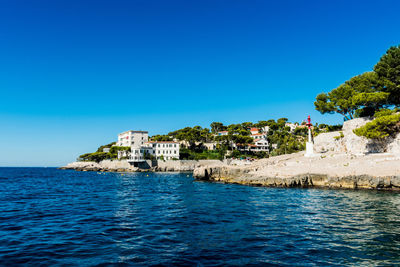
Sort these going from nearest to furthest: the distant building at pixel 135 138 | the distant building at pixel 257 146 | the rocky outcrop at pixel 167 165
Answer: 1. the rocky outcrop at pixel 167 165
2. the distant building at pixel 257 146
3. the distant building at pixel 135 138

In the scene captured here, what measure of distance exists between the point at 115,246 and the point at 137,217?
5.23 metres

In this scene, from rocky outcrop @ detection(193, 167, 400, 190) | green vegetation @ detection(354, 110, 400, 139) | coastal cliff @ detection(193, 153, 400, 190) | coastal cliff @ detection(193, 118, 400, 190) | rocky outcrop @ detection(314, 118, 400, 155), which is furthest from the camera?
rocky outcrop @ detection(314, 118, 400, 155)

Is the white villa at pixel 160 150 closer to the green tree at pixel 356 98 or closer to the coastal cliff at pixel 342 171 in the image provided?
the coastal cliff at pixel 342 171

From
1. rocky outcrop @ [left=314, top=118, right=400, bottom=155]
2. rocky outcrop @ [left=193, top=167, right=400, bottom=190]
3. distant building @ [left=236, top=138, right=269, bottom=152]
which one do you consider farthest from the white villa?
rocky outcrop @ [left=193, top=167, right=400, bottom=190]

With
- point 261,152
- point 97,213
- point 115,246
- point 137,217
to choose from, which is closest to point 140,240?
point 115,246

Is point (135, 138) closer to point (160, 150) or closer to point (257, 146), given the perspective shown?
point (160, 150)

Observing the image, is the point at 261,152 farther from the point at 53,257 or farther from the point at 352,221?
the point at 53,257

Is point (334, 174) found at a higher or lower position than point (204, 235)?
higher

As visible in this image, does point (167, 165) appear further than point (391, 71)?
Yes

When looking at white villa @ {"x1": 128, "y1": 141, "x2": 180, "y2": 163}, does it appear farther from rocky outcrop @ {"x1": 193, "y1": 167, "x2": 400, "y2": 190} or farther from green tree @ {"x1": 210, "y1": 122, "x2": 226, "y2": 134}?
rocky outcrop @ {"x1": 193, "y1": 167, "x2": 400, "y2": 190}

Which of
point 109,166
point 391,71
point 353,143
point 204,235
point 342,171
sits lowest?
point 204,235

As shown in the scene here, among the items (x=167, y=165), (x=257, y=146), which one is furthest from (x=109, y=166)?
(x=257, y=146)

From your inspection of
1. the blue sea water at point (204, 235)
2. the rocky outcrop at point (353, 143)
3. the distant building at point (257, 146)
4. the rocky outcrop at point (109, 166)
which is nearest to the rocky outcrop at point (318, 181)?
the blue sea water at point (204, 235)

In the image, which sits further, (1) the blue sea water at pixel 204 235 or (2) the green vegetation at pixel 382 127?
(2) the green vegetation at pixel 382 127
